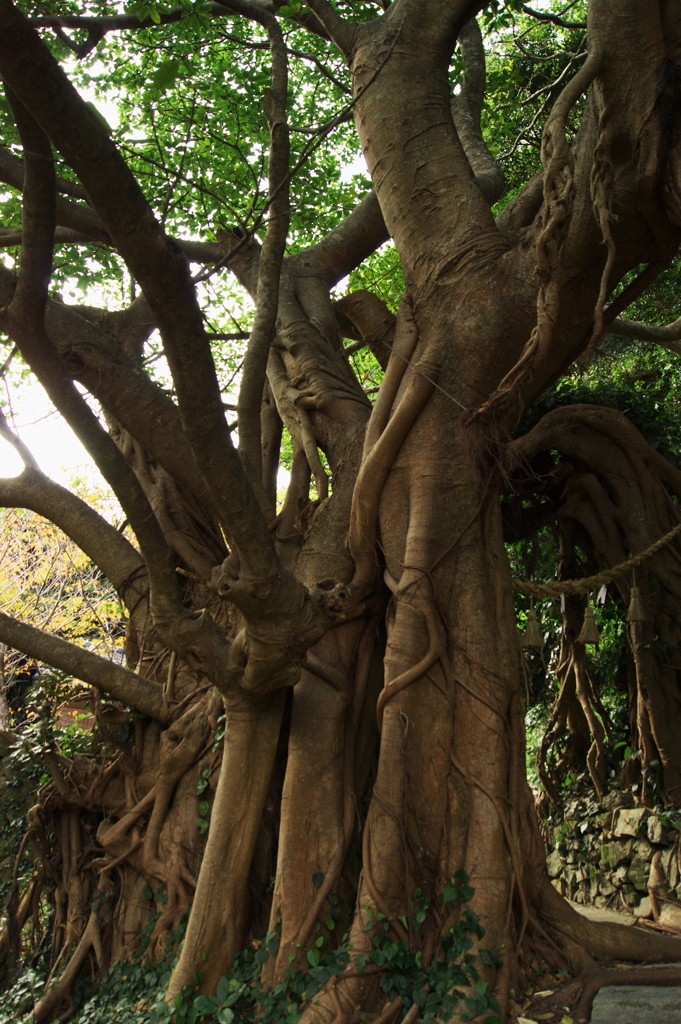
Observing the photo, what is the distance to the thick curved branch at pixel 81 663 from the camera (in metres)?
4.90

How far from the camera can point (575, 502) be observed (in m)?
6.36

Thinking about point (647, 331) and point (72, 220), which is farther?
point (647, 331)

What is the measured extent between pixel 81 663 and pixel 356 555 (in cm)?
174

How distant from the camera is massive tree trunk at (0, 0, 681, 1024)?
3506mm

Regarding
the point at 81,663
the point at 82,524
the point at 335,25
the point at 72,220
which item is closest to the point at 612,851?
the point at 81,663

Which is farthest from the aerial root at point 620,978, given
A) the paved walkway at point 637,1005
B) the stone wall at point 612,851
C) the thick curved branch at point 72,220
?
the thick curved branch at point 72,220

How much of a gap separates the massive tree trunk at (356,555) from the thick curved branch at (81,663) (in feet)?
0.04

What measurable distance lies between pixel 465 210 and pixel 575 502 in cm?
246

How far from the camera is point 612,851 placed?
6.11 metres

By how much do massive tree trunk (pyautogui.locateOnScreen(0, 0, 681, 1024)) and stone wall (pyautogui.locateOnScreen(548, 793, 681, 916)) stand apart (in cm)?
47

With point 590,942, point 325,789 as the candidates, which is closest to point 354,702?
point 325,789

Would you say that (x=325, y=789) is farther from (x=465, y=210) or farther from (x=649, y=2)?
(x=649, y=2)

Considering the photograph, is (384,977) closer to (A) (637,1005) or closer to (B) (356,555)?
(A) (637,1005)

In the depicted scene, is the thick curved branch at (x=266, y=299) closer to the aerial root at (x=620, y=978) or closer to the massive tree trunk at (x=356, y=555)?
the massive tree trunk at (x=356, y=555)
